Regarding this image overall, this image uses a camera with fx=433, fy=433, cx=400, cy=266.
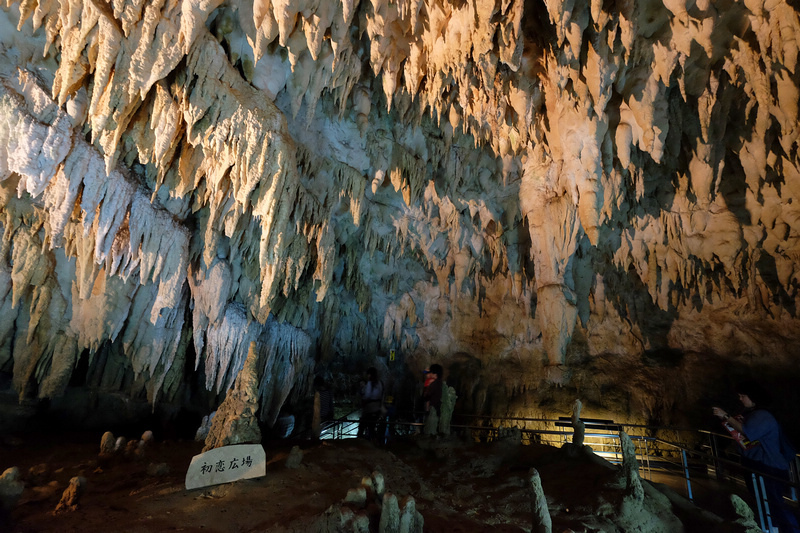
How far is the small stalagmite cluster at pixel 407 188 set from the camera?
4.33 meters

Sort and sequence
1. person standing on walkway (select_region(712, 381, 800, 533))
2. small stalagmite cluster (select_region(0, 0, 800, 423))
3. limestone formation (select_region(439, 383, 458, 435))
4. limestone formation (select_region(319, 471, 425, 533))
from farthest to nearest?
limestone formation (select_region(439, 383, 458, 435)) → small stalagmite cluster (select_region(0, 0, 800, 423)) → person standing on walkway (select_region(712, 381, 800, 533)) → limestone formation (select_region(319, 471, 425, 533))

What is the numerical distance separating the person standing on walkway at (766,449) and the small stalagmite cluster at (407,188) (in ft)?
9.70

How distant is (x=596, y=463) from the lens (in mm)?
4691

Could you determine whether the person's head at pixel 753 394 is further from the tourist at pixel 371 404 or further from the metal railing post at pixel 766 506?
the tourist at pixel 371 404

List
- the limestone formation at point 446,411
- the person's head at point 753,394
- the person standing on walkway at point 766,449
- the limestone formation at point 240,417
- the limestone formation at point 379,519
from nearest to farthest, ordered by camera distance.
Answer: the limestone formation at point 379,519 < the person standing on walkway at point 766,449 < the person's head at point 753,394 < the limestone formation at point 240,417 < the limestone formation at point 446,411

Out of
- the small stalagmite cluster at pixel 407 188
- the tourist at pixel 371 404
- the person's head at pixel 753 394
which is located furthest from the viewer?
the tourist at pixel 371 404

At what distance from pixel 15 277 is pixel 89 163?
2857 millimetres

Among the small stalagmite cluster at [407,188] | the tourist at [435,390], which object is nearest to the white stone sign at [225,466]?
the small stalagmite cluster at [407,188]

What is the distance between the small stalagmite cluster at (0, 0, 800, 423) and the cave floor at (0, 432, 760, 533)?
2.59 metres

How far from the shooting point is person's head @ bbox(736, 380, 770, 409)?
3.65 meters

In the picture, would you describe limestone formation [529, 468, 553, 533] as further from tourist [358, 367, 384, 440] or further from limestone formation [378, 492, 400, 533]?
tourist [358, 367, 384, 440]

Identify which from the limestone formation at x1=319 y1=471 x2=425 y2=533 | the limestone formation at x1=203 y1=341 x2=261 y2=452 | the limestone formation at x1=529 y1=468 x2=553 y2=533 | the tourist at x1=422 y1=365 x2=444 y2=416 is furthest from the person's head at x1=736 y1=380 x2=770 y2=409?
the tourist at x1=422 y1=365 x2=444 y2=416

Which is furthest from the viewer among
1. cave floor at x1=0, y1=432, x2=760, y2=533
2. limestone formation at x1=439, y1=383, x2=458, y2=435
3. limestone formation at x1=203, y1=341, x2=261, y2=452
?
limestone formation at x1=439, y1=383, x2=458, y2=435

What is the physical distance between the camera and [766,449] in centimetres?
350
